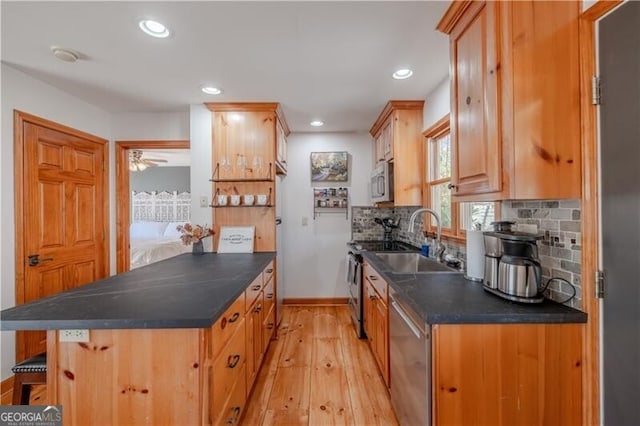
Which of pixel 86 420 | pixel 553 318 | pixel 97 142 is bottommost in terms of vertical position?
pixel 86 420

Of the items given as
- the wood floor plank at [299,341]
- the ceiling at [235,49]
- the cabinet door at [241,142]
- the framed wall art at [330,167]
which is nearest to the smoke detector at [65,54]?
the ceiling at [235,49]

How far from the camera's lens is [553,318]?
1.08m

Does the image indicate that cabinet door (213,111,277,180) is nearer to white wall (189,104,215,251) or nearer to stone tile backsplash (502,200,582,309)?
white wall (189,104,215,251)

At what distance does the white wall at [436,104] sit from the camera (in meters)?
2.28

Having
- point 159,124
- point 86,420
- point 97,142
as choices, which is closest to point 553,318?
point 86,420

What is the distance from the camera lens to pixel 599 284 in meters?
1.04

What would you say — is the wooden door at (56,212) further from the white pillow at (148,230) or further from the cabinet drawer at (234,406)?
the white pillow at (148,230)

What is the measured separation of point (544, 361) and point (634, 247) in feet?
1.74

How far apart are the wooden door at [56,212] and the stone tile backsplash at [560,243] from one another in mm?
3537

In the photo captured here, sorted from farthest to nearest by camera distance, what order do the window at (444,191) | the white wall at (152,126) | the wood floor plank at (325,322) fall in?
1. the white wall at (152,126)
2. the wood floor plank at (325,322)
3. the window at (444,191)

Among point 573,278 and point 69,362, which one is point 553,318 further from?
point 69,362

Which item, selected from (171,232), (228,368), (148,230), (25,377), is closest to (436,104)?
(228,368)

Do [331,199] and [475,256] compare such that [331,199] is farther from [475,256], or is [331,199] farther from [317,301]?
[475,256]

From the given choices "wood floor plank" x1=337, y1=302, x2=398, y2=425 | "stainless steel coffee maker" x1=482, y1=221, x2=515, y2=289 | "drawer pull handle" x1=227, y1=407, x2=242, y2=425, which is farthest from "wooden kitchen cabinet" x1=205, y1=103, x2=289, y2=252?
"stainless steel coffee maker" x1=482, y1=221, x2=515, y2=289
